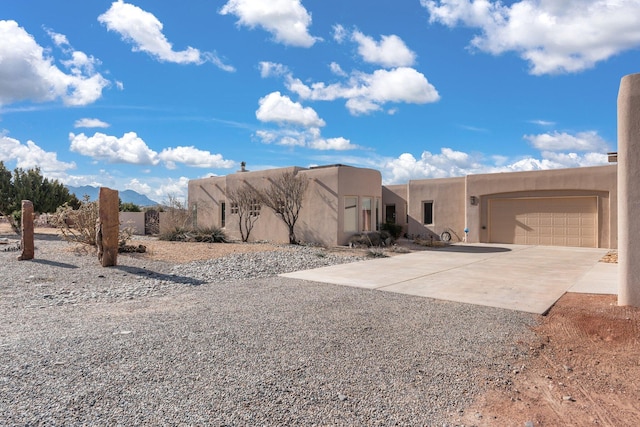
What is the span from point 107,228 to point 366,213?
1060 cm

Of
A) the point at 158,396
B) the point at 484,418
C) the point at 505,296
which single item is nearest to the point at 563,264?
the point at 505,296

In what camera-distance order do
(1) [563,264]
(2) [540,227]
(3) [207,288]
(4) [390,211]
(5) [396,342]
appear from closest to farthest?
(5) [396,342] < (3) [207,288] < (1) [563,264] < (2) [540,227] < (4) [390,211]

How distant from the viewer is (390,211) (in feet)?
80.7

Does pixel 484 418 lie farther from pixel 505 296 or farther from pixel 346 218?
pixel 346 218

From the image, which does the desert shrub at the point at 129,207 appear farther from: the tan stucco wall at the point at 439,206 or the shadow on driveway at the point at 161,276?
the shadow on driveway at the point at 161,276

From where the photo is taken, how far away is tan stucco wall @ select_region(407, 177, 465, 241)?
21016 mm

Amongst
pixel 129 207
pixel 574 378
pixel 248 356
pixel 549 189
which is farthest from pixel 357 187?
pixel 129 207

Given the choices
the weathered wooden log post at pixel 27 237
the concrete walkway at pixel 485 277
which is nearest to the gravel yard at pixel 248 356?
the concrete walkway at pixel 485 277

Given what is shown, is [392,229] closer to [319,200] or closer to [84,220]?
[319,200]

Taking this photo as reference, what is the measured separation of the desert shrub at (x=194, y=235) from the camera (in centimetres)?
1881

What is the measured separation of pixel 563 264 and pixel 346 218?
323 inches

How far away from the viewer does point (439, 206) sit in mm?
21625

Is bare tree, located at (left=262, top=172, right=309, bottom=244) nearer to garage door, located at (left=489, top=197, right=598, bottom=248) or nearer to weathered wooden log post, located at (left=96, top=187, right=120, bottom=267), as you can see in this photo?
weathered wooden log post, located at (left=96, top=187, right=120, bottom=267)

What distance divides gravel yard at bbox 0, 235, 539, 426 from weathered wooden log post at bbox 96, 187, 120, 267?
301cm
